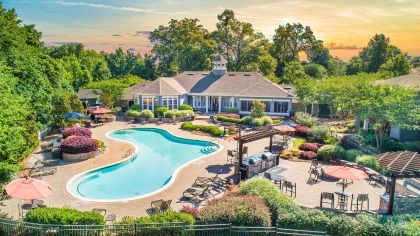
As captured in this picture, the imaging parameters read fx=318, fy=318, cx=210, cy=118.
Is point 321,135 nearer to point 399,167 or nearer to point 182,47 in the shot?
point 399,167

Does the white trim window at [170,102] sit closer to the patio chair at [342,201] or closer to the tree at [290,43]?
the patio chair at [342,201]

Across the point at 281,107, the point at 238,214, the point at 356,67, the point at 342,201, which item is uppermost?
the point at 356,67

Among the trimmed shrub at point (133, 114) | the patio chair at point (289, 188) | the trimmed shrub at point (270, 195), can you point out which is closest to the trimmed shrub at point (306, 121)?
the patio chair at point (289, 188)

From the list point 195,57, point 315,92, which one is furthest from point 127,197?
point 195,57

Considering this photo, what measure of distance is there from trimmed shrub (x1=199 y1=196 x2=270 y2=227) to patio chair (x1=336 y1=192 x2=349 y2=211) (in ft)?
15.0

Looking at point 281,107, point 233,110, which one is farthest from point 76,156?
point 281,107

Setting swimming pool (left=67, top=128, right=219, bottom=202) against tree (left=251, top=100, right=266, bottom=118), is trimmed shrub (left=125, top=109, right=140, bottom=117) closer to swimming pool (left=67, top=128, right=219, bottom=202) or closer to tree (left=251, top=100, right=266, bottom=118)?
swimming pool (left=67, top=128, right=219, bottom=202)

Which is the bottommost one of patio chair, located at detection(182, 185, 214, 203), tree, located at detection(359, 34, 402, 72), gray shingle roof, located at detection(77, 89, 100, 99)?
patio chair, located at detection(182, 185, 214, 203)

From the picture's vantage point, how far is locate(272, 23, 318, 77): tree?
75.2m

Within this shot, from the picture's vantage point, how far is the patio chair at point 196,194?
55.3 feet

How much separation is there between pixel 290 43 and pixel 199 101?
4015 centimetres

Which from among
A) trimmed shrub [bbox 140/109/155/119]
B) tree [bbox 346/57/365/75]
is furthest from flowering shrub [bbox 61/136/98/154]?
tree [bbox 346/57/365/75]

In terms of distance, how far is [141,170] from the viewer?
23141 mm

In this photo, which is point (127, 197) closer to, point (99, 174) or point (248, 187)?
point (99, 174)
